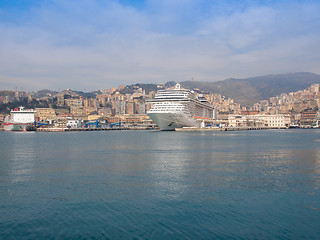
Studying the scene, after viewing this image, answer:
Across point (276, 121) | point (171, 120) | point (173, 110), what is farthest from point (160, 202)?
point (276, 121)

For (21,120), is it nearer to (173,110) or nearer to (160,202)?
(173,110)

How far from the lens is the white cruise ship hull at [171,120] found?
5522 cm

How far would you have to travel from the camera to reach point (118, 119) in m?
129

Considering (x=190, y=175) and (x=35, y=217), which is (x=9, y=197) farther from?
(x=190, y=175)

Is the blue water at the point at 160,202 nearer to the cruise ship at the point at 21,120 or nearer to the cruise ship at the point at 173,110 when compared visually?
the cruise ship at the point at 173,110

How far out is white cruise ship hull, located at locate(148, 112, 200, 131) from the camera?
181 feet

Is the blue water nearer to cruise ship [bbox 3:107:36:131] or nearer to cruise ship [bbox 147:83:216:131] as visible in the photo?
cruise ship [bbox 147:83:216:131]

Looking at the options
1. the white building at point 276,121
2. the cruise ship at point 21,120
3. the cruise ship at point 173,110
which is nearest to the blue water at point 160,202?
the cruise ship at point 173,110

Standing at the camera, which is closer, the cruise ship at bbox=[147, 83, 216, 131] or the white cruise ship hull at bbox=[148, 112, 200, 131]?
the cruise ship at bbox=[147, 83, 216, 131]

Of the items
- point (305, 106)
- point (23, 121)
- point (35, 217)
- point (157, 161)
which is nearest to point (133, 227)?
point (35, 217)

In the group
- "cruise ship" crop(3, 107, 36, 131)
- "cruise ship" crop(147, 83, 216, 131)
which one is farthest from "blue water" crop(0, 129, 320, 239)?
"cruise ship" crop(3, 107, 36, 131)

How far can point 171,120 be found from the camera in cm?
5716

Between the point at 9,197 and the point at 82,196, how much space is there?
2395 mm

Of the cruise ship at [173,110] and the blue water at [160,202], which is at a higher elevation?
the cruise ship at [173,110]
